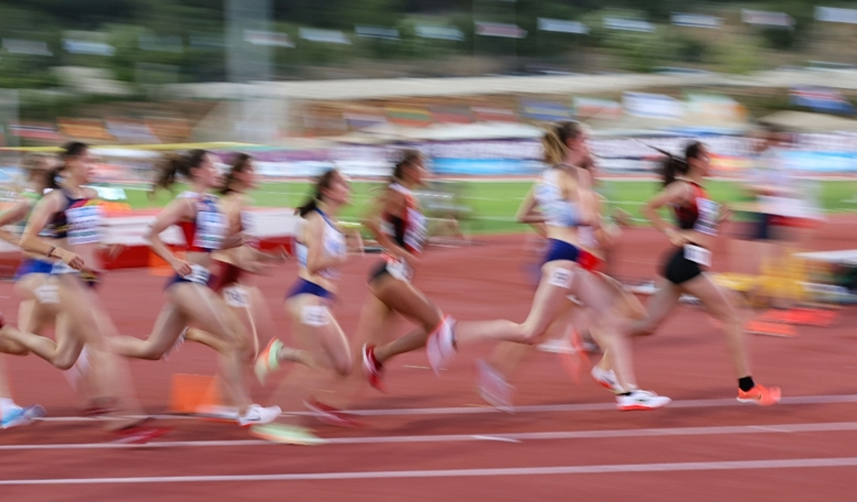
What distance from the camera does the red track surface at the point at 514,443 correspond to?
20.5ft

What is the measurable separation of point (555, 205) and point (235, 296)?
2242 millimetres

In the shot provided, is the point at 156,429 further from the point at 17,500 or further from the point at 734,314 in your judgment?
the point at 734,314

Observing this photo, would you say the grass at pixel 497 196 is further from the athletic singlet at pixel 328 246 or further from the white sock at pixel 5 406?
the athletic singlet at pixel 328 246

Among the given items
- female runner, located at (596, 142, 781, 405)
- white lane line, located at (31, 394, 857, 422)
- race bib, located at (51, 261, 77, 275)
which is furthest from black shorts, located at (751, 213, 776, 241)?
race bib, located at (51, 261, 77, 275)

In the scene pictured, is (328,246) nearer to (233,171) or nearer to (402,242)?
(402,242)

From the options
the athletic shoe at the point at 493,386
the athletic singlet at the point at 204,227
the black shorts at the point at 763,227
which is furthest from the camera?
the black shorts at the point at 763,227

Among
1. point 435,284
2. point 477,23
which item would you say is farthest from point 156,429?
point 477,23

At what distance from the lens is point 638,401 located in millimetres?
7746

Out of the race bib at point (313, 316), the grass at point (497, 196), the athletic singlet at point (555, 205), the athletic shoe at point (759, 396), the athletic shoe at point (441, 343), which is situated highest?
the athletic singlet at point (555, 205)

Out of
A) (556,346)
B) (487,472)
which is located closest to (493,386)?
(487,472)

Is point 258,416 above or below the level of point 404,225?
below

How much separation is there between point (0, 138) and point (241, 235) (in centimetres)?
2479

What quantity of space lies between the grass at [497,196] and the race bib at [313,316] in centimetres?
1133

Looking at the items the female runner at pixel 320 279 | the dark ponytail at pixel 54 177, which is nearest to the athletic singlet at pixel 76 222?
the dark ponytail at pixel 54 177
